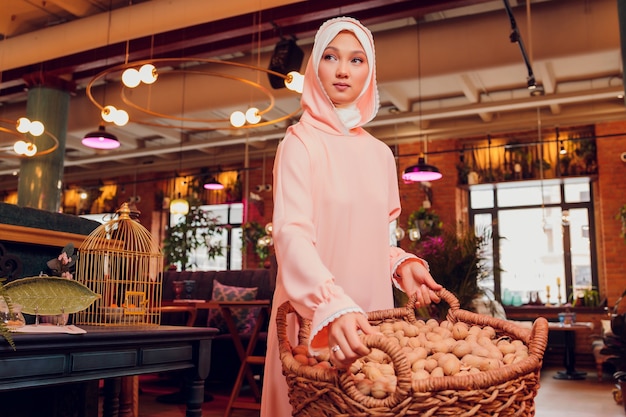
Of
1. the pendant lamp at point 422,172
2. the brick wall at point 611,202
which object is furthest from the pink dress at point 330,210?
the brick wall at point 611,202

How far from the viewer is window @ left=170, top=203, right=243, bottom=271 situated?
1484cm

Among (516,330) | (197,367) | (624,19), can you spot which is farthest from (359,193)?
(624,19)

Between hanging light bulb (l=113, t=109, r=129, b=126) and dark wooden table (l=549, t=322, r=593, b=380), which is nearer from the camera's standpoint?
hanging light bulb (l=113, t=109, r=129, b=126)

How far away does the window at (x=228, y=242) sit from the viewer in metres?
14.8

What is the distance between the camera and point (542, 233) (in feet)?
40.0

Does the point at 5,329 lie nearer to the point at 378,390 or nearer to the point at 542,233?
the point at 378,390

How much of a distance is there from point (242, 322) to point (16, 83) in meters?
5.58

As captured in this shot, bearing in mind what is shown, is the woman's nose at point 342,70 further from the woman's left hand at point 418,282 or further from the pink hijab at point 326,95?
the woman's left hand at point 418,282

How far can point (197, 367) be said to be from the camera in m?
2.21

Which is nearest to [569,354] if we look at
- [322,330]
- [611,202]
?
[611,202]

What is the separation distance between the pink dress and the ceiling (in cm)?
453

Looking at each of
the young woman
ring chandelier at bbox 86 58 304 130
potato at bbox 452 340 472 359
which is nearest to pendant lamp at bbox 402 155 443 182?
ring chandelier at bbox 86 58 304 130

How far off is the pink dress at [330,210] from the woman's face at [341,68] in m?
0.02

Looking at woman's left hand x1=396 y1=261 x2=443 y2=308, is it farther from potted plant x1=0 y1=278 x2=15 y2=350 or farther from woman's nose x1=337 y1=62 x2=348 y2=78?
potted plant x1=0 y1=278 x2=15 y2=350
